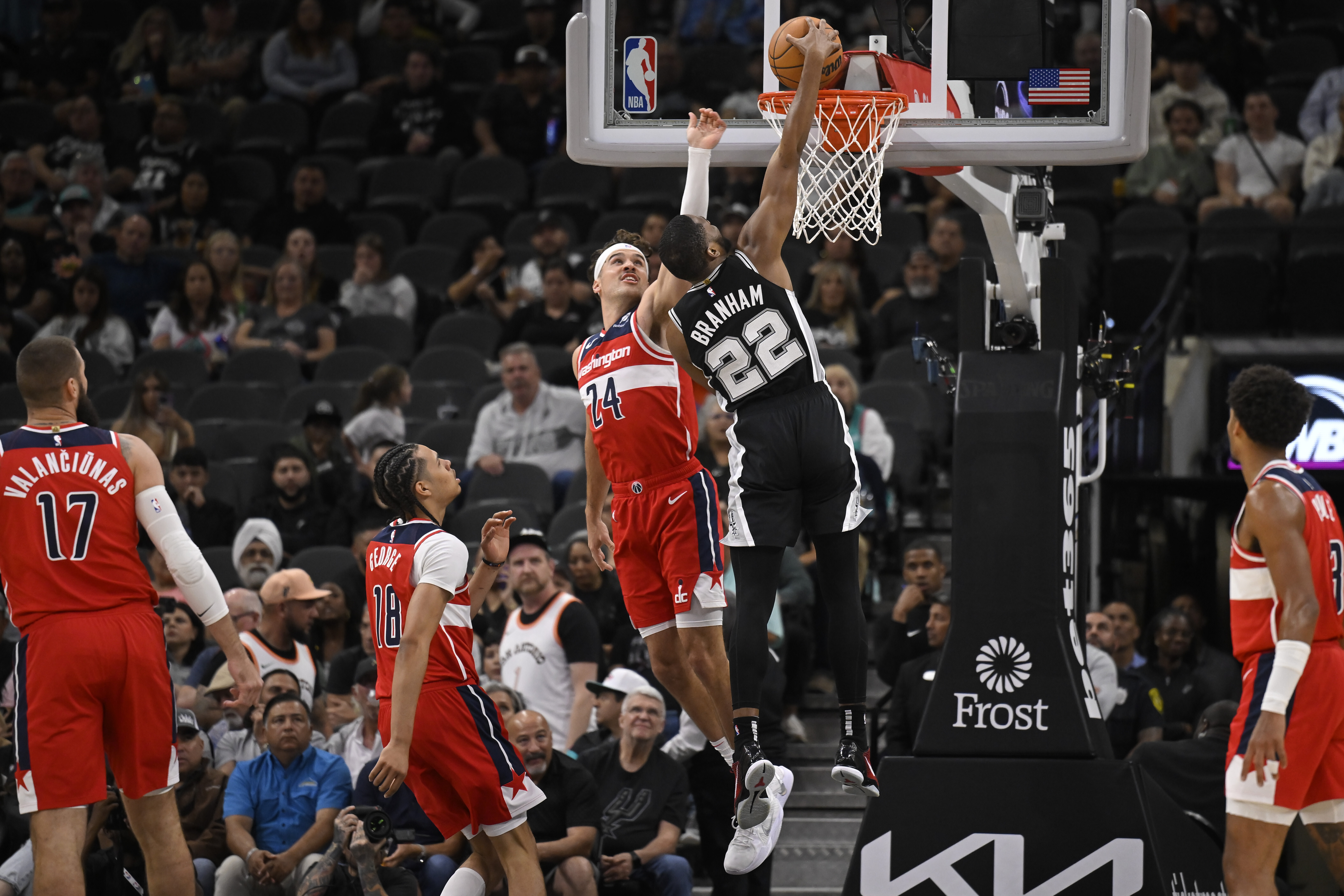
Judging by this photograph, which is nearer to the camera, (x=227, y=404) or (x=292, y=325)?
(x=227, y=404)

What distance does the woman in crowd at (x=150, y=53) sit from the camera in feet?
56.7

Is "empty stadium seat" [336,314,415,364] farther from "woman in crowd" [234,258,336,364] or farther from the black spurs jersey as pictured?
the black spurs jersey

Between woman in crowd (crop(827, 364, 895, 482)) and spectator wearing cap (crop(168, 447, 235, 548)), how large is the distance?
4.28 meters

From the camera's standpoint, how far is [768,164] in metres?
6.12

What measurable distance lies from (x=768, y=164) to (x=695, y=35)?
11085 mm

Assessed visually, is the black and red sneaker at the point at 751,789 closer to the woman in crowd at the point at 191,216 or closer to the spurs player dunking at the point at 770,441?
the spurs player dunking at the point at 770,441

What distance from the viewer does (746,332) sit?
20.0ft

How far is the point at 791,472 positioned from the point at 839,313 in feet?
20.8

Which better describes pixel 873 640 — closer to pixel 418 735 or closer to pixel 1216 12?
pixel 418 735

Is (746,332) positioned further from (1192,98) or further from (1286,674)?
(1192,98)

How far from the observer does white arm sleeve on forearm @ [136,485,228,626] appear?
237 inches

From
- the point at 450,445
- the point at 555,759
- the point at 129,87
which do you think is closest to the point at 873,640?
the point at 555,759

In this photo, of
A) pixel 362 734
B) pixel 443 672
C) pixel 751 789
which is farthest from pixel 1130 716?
pixel 443 672

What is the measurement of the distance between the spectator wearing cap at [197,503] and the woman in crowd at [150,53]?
7335 mm
